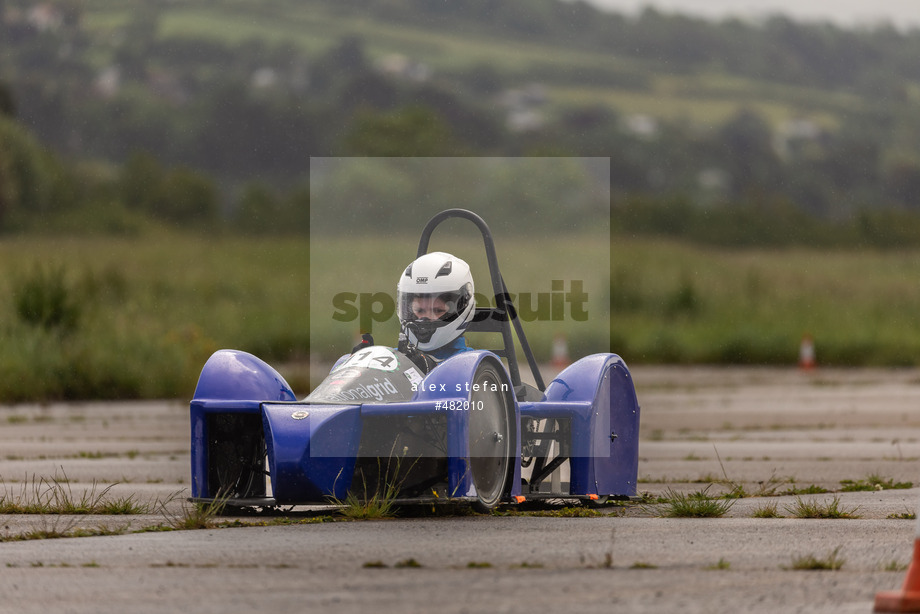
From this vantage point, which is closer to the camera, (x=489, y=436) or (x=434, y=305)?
(x=489, y=436)

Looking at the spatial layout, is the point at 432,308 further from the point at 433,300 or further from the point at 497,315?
the point at 497,315

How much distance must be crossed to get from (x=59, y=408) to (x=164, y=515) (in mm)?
14731

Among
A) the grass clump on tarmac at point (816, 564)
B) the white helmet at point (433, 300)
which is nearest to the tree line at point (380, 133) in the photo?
the white helmet at point (433, 300)

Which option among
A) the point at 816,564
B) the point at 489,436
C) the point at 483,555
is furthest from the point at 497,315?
the point at 816,564

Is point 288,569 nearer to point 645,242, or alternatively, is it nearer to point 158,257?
point 158,257

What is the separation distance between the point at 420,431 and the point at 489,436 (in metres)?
0.51

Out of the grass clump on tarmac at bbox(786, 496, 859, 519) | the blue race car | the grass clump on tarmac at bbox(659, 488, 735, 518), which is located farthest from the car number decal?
the grass clump on tarmac at bbox(786, 496, 859, 519)

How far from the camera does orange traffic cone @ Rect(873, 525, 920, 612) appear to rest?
634 cm

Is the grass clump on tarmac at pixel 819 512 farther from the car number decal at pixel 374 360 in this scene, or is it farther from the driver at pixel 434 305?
the car number decal at pixel 374 360

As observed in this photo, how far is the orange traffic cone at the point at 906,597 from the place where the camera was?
6336 mm

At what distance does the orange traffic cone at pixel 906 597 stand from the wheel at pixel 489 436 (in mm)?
3742

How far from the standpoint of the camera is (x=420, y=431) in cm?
993

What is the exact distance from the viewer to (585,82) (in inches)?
3841

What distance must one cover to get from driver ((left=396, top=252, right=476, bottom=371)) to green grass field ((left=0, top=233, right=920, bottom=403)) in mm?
13304
